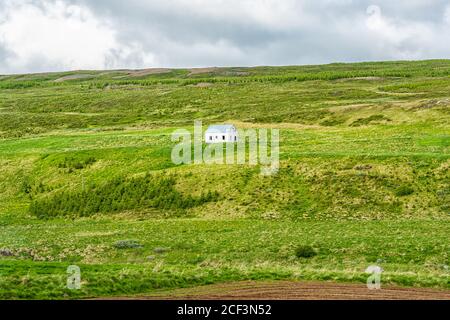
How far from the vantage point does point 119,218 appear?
166 ft

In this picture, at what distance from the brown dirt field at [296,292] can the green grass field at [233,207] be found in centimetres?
111

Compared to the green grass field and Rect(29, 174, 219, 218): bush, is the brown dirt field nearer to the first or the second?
the green grass field

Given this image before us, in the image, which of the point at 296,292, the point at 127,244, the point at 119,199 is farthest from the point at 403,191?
the point at 296,292

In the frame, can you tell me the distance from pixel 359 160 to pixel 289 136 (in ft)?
73.0

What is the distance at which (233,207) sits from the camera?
161 ft

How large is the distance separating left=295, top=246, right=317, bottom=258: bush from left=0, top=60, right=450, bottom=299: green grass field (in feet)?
0.96

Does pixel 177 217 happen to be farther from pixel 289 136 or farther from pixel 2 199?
pixel 289 136

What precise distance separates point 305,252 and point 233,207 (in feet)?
54.8

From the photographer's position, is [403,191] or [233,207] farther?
[233,207]

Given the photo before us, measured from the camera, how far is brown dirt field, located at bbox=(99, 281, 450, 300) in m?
22.7

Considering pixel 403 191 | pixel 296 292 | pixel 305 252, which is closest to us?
pixel 296 292

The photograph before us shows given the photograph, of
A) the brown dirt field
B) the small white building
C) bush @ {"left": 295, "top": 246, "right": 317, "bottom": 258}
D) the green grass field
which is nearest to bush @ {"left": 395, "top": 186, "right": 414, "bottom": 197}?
the green grass field

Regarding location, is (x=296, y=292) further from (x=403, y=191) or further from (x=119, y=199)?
(x=119, y=199)
